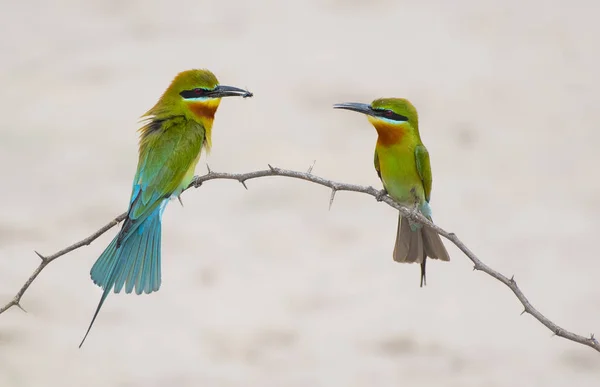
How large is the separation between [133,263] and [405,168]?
83 centimetres

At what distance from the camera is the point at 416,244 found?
2982 millimetres

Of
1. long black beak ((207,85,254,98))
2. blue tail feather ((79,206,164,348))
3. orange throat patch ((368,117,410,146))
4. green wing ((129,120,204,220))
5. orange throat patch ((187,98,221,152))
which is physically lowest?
blue tail feather ((79,206,164,348))

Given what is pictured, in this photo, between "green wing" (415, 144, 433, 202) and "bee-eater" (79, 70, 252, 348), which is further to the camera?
A: "green wing" (415, 144, 433, 202)

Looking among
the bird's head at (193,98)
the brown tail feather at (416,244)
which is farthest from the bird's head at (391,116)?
the bird's head at (193,98)

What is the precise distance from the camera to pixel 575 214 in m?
5.90

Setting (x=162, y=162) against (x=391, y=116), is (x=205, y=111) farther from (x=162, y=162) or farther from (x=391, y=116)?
(x=391, y=116)

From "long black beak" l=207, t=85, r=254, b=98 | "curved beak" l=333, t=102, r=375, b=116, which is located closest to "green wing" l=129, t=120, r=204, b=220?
"long black beak" l=207, t=85, r=254, b=98

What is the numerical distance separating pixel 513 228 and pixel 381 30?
2.19 meters

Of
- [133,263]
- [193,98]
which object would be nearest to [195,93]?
[193,98]

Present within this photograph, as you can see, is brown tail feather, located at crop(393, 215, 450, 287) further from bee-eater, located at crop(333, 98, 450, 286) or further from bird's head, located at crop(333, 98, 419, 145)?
bird's head, located at crop(333, 98, 419, 145)

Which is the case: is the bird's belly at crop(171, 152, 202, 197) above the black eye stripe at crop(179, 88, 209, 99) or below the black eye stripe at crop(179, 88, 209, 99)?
below

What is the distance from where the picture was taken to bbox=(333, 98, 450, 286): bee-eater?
2971mm

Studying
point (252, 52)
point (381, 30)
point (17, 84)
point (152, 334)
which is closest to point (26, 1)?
point (17, 84)

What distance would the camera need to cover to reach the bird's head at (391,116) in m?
2.98
